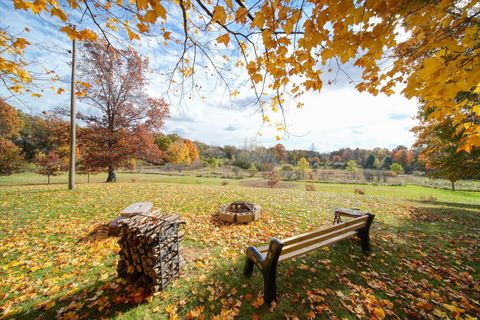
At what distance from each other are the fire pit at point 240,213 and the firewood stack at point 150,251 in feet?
8.63

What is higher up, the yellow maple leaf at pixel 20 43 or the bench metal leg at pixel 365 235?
the yellow maple leaf at pixel 20 43

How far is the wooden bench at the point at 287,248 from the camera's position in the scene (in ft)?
8.50

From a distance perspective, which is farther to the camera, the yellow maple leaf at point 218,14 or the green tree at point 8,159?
the green tree at point 8,159

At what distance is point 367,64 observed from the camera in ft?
10.1

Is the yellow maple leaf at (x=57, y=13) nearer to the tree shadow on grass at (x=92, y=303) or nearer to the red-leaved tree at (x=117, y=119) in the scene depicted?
the tree shadow on grass at (x=92, y=303)

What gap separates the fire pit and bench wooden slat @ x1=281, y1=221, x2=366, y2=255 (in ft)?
9.27

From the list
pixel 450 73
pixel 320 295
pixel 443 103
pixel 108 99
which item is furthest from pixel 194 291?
pixel 108 99

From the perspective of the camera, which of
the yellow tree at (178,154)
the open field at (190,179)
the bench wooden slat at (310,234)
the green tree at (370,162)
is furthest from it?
the green tree at (370,162)

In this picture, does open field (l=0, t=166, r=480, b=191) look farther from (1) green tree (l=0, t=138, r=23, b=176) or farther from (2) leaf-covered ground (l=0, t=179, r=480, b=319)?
(2) leaf-covered ground (l=0, t=179, r=480, b=319)

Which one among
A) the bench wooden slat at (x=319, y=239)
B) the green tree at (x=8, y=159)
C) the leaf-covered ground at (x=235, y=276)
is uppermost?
the green tree at (x=8, y=159)

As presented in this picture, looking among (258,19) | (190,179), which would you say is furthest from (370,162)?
(258,19)

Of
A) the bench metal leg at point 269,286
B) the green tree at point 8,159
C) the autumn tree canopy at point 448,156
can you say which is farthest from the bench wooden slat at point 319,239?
the green tree at point 8,159

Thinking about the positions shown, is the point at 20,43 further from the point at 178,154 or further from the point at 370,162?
the point at 370,162

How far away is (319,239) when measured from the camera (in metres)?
3.12
